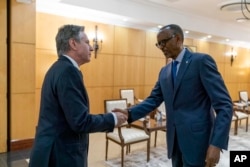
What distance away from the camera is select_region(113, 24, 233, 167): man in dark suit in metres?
1.35

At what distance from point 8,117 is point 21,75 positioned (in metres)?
0.72

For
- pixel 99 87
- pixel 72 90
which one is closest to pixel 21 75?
pixel 99 87

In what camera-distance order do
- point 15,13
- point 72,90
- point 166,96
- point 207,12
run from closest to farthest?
1. point 72,90
2. point 166,96
3. point 15,13
4. point 207,12

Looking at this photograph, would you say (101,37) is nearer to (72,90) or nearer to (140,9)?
(140,9)

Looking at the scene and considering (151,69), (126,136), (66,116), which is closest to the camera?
(66,116)

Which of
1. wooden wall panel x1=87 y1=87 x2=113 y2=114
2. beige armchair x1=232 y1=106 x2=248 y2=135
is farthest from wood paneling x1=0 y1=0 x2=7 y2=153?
beige armchair x1=232 y1=106 x2=248 y2=135

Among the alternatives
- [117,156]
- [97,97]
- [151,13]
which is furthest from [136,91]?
[117,156]

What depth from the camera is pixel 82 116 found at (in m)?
1.36

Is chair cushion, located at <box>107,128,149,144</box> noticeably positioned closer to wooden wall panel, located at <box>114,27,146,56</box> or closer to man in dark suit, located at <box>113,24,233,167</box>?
man in dark suit, located at <box>113,24,233,167</box>

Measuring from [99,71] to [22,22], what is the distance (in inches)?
100

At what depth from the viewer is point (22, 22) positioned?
12.7 feet

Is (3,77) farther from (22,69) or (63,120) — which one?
(63,120)

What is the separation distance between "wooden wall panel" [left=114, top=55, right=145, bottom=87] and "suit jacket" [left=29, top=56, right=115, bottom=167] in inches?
198

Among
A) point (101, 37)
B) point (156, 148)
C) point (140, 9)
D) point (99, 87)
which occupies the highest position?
point (140, 9)
